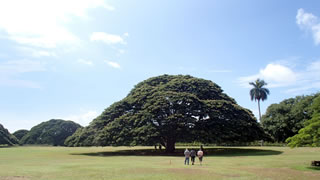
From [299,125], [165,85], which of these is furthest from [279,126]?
[165,85]

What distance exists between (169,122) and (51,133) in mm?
74781

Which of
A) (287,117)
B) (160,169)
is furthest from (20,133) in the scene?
(160,169)

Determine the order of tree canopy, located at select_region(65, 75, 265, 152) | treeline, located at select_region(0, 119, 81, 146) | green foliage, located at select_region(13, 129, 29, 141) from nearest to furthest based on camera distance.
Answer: tree canopy, located at select_region(65, 75, 265, 152), treeline, located at select_region(0, 119, 81, 146), green foliage, located at select_region(13, 129, 29, 141)

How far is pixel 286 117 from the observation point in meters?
63.1

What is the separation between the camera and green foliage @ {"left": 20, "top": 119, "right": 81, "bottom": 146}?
95.9 meters

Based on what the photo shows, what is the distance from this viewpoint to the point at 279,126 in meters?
63.9

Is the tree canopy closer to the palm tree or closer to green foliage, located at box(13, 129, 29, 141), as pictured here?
the palm tree

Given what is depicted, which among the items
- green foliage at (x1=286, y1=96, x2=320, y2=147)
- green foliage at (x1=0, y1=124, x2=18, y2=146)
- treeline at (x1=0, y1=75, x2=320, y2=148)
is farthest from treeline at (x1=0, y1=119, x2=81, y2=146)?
green foliage at (x1=286, y1=96, x2=320, y2=147)

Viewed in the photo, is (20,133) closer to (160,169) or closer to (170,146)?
(170,146)

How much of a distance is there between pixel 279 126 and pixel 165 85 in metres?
37.2

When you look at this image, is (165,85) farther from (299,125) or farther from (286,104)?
(286,104)

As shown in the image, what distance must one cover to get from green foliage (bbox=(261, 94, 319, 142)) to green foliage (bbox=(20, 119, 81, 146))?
68229mm

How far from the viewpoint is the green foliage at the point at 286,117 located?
6088 cm

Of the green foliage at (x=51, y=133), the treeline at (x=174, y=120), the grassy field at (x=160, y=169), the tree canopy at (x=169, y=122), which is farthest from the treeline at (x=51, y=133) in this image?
the grassy field at (x=160, y=169)
